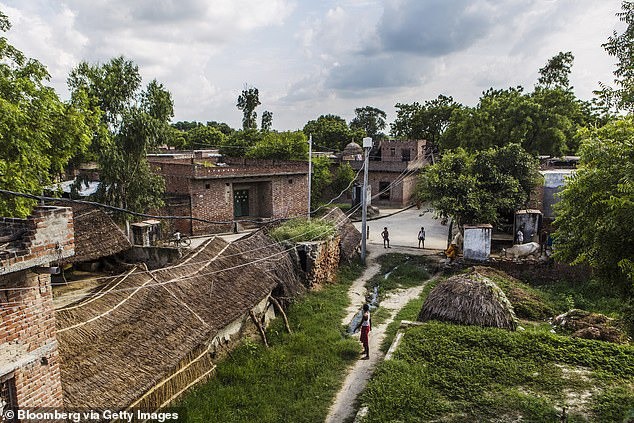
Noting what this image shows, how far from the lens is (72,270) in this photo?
15.3 m

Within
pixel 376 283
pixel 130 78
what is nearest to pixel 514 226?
pixel 376 283

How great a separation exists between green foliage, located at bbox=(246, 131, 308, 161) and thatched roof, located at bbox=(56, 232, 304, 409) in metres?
21.1

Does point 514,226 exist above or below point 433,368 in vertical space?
above

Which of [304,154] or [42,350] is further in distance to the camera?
[304,154]

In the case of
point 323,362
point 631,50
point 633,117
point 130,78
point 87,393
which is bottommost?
point 323,362

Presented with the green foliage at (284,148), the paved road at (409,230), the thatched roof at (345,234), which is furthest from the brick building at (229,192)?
the paved road at (409,230)

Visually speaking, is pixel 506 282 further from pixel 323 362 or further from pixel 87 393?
pixel 87 393

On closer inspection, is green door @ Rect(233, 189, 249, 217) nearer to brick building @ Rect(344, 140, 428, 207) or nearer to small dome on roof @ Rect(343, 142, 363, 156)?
brick building @ Rect(344, 140, 428, 207)

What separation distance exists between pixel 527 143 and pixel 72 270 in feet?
95.9

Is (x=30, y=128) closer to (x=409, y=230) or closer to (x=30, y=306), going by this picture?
(x=30, y=306)

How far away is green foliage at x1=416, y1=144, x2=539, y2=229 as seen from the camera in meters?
20.1

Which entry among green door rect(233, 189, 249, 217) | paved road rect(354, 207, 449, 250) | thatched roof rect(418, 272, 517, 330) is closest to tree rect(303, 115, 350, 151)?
paved road rect(354, 207, 449, 250)

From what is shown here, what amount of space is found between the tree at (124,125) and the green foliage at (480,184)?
39.5 feet

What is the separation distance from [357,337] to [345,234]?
335 inches
